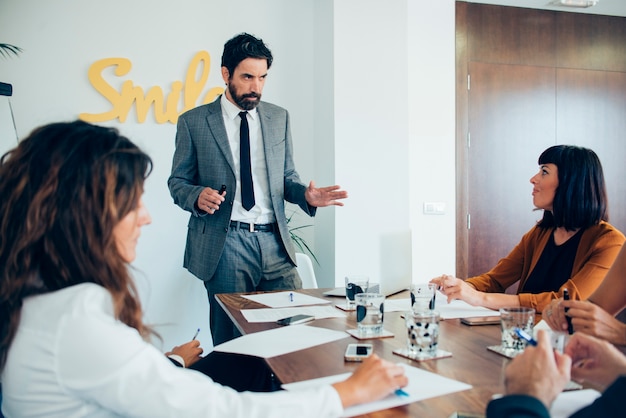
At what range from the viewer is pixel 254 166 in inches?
103

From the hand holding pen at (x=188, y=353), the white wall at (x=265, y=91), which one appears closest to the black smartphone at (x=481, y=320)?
the hand holding pen at (x=188, y=353)

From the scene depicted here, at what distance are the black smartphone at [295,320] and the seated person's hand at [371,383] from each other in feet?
2.03

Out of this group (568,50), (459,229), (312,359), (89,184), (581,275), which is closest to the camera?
(89,184)

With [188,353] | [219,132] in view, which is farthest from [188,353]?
[219,132]

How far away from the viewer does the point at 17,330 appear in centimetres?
88

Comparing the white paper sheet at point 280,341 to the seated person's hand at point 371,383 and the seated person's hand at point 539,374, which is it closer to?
the seated person's hand at point 371,383

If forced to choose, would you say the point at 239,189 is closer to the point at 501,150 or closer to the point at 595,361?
the point at 595,361

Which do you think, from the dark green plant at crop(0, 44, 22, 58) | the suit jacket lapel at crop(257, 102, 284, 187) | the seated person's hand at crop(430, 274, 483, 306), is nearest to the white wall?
the dark green plant at crop(0, 44, 22, 58)

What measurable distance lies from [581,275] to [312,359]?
44.2 inches

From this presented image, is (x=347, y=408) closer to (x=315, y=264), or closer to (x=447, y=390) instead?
(x=447, y=390)

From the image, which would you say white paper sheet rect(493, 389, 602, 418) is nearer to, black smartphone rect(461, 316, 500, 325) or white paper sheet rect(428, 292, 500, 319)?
black smartphone rect(461, 316, 500, 325)

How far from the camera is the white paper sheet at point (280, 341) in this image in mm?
1312

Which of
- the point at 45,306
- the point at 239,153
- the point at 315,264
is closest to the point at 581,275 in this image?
the point at 239,153

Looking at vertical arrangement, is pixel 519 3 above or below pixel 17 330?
above
